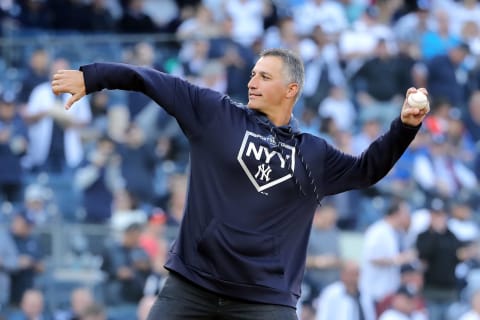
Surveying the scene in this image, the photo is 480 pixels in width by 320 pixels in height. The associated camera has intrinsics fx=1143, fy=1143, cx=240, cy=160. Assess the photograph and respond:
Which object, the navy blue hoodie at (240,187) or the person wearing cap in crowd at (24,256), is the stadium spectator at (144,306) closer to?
the person wearing cap in crowd at (24,256)

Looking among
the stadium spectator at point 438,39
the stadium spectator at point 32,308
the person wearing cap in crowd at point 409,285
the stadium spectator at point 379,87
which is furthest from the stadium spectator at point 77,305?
the stadium spectator at point 438,39

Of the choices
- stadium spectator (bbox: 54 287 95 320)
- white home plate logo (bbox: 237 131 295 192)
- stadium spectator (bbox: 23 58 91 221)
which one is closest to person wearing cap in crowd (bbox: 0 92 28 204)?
stadium spectator (bbox: 23 58 91 221)

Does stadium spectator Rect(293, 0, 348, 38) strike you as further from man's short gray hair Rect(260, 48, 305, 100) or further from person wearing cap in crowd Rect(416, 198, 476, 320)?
man's short gray hair Rect(260, 48, 305, 100)

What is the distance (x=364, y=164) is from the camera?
588 centimetres

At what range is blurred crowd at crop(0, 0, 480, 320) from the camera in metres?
11.6

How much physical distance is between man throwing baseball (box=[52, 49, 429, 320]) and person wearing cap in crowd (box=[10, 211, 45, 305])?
254 inches

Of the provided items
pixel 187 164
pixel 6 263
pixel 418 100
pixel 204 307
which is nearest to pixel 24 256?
pixel 6 263

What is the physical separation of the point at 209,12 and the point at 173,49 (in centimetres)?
155

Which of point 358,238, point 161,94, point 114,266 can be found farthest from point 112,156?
point 161,94

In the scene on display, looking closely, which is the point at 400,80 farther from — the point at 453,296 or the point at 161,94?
the point at 161,94

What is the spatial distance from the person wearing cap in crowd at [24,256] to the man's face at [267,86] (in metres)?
6.63

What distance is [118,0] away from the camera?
17062 millimetres

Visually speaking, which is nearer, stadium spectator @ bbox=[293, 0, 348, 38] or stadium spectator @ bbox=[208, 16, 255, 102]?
stadium spectator @ bbox=[208, 16, 255, 102]

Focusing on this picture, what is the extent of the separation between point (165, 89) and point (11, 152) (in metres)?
7.66
